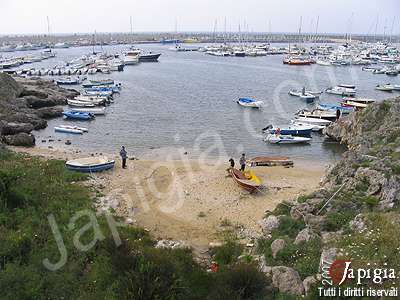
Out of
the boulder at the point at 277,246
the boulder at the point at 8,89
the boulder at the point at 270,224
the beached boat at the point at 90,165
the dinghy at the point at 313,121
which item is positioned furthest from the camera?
the boulder at the point at 8,89

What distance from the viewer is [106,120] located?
40.2 m

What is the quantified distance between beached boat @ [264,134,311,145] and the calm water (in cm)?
54

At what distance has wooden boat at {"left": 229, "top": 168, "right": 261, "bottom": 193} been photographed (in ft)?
68.2

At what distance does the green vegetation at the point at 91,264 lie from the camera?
36.0ft

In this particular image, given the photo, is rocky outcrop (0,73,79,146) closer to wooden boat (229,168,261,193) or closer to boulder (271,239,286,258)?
wooden boat (229,168,261,193)

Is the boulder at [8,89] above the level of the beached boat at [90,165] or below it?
above

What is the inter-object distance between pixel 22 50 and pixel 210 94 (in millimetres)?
108916

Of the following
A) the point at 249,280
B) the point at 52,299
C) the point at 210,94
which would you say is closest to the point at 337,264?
the point at 249,280

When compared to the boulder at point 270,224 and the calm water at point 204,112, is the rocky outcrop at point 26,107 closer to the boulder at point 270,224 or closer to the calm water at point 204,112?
the calm water at point 204,112

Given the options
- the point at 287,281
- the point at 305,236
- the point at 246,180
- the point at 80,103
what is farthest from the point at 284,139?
the point at 80,103

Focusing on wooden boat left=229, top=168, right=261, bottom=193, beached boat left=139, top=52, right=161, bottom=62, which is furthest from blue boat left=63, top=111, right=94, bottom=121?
beached boat left=139, top=52, right=161, bottom=62

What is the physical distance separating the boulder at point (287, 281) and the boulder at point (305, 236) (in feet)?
6.28

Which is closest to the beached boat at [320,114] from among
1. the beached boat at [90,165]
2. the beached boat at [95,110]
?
the beached boat at [95,110]

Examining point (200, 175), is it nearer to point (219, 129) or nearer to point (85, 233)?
point (85, 233)
